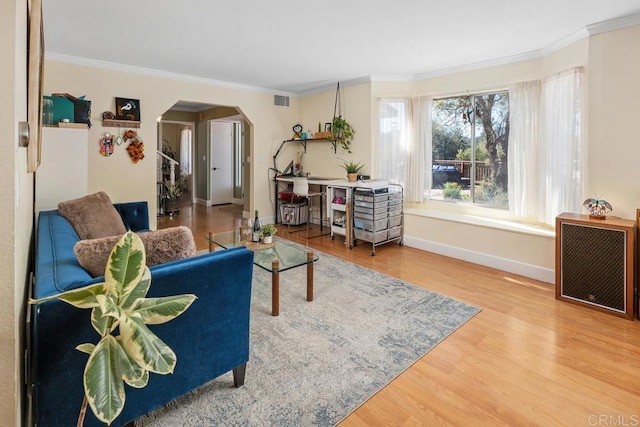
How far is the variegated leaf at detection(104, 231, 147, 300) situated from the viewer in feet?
3.12

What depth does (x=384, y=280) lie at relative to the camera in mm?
3475

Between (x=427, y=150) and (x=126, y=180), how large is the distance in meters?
4.21

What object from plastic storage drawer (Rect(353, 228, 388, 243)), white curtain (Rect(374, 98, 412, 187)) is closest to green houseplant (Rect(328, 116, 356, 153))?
white curtain (Rect(374, 98, 412, 187))

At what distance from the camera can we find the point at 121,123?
450 centimetres

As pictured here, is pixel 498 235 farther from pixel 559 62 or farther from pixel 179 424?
pixel 179 424

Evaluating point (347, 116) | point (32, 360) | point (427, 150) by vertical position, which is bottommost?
point (32, 360)

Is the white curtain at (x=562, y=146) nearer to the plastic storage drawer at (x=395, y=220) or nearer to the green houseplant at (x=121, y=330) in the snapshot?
the plastic storage drawer at (x=395, y=220)

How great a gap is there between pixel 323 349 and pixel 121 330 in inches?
61.5

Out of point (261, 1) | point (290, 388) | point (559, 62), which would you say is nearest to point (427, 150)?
point (559, 62)

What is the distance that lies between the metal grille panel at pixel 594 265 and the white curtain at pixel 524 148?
1032 mm

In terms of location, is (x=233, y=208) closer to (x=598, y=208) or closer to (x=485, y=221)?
(x=485, y=221)

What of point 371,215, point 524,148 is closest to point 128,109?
point 371,215

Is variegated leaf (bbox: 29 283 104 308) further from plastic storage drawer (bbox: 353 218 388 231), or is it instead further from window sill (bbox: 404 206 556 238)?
window sill (bbox: 404 206 556 238)

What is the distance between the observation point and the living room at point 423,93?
2.91 m
